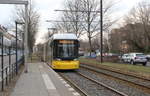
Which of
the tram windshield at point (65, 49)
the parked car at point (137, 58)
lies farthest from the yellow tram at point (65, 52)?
the parked car at point (137, 58)

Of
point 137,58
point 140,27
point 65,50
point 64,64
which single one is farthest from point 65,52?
point 140,27

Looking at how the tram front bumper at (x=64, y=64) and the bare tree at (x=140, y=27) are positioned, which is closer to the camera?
the tram front bumper at (x=64, y=64)

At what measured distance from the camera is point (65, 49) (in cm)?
2694

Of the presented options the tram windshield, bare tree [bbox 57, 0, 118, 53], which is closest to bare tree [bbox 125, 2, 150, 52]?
bare tree [bbox 57, 0, 118, 53]

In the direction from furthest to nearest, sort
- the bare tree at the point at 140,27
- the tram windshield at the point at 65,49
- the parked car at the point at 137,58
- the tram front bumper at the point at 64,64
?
the bare tree at the point at 140,27
the parked car at the point at 137,58
the tram windshield at the point at 65,49
the tram front bumper at the point at 64,64

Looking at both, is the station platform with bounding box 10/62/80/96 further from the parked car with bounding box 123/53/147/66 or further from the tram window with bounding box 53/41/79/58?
the parked car with bounding box 123/53/147/66

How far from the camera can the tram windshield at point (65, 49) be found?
87.6 ft

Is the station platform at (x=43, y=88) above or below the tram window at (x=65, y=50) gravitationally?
below

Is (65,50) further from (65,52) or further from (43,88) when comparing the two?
(43,88)

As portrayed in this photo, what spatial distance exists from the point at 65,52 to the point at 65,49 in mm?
261

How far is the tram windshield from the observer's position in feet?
87.6

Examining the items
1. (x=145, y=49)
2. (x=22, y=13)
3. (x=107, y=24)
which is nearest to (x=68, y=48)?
(x=107, y=24)

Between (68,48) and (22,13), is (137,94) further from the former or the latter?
(22,13)

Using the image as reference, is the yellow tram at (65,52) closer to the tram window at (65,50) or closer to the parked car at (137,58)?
the tram window at (65,50)
